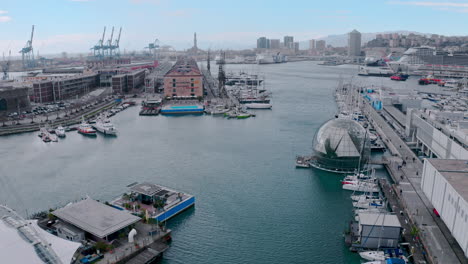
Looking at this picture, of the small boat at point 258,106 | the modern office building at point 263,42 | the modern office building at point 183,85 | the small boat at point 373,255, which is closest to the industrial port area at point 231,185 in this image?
the small boat at point 373,255

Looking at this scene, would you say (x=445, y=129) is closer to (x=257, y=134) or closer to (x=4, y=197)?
(x=257, y=134)

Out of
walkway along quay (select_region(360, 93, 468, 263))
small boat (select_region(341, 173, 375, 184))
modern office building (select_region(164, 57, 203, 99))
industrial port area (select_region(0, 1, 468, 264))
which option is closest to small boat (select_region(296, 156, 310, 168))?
industrial port area (select_region(0, 1, 468, 264))

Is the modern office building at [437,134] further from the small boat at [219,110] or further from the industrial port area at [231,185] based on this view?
the small boat at [219,110]

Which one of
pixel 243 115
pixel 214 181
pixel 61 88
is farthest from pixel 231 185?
pixel 61 88

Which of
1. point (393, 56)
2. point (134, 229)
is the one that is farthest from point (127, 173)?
point (393, 56)

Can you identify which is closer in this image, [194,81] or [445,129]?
[445,129]

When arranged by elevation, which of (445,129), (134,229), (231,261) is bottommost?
(231,261)

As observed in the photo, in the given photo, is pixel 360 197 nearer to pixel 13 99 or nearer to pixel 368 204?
pixel 368 204
